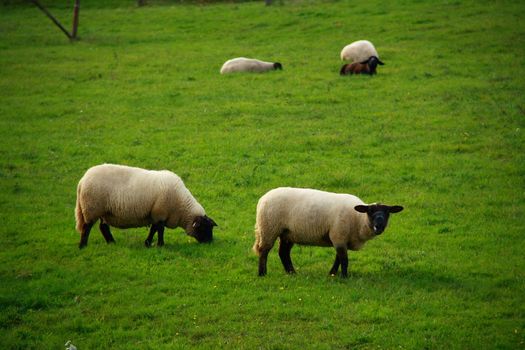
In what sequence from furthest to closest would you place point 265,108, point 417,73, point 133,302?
point 417,73
point 265,108
point 133,302

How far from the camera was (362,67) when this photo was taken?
31.5 m

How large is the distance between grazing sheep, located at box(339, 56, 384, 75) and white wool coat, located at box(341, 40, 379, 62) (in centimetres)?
171

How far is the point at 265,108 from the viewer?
27703mm

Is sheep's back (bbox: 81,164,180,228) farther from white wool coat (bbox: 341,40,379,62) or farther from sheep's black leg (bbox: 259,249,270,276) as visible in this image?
white wool coat (bbox: 341,40,379,62)

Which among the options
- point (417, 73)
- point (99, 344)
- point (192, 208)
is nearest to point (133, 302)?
point (99, 344)

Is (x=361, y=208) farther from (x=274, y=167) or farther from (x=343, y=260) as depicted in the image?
(x=274, y=167)

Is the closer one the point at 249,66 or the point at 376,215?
the point at 376,215

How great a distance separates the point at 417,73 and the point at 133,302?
68.8ft

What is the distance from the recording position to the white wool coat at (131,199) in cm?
1636

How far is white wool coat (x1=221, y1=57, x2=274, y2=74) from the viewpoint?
108 ft

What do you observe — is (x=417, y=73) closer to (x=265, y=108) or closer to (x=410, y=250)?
(x=265, y=108)

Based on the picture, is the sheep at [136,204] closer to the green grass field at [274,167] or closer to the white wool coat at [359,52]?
the green grass field at [274,167]

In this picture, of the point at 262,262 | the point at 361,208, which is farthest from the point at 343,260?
the point at 262,262

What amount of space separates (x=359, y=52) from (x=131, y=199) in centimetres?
1992
